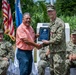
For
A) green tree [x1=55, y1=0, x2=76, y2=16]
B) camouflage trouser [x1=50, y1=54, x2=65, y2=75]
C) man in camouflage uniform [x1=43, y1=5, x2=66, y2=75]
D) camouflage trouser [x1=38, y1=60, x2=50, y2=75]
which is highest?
green tree [x1=55, y1=0, x2=76, y2=16]

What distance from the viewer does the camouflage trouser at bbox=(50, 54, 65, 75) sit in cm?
654

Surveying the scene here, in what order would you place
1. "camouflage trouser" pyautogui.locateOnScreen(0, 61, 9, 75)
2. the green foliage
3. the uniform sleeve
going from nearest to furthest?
the uniform sleeve
"camouflage trouser" pyautogui.locateOnScreen(0, 61, 9, 75)
the green foliage

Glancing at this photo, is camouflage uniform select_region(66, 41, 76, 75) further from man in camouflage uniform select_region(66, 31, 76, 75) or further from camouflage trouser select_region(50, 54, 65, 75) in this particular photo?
camouflage trouser select_region(50, 54, 65, 75)

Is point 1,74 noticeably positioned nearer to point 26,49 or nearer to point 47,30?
point 26,49

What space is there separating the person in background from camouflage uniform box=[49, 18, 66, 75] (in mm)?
395

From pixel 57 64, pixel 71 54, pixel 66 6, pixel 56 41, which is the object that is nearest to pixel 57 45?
pixel 56 41

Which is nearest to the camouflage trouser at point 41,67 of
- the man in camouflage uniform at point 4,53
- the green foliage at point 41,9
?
the man in camouflage uniform at point 4,53

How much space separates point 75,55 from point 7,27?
462cm

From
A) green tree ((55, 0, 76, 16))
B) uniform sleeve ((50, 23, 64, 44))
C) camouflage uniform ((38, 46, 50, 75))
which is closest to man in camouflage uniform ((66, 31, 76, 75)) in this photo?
camouflage uniform ((38, 46, 50, 75))

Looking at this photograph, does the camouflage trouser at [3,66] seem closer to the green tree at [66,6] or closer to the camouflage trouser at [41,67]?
the camouflage trouser at [41,67]

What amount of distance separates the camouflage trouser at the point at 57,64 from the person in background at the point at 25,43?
1.35 feet

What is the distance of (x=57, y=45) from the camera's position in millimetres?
6504

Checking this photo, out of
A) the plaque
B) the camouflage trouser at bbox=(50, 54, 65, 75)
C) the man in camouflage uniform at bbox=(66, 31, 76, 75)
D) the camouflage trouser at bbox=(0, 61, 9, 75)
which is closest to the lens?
the camouflage trouser at bbox=(50, 54, 65, 75)

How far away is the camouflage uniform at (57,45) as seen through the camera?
21.1 feet
